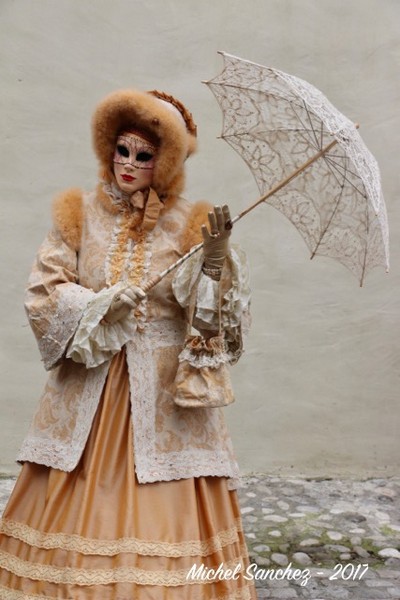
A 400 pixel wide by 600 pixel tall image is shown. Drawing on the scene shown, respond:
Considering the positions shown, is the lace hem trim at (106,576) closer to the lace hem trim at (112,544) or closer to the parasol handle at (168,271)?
the lace hem trim at (112,544)

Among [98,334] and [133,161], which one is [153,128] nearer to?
[133,161]

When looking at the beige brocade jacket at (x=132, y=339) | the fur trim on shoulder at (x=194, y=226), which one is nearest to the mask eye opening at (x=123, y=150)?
the beige brocade jacket at (x=132, y=339)

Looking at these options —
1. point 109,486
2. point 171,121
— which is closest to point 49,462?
point 109,486

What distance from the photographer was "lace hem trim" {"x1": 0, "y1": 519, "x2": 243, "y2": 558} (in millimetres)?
2299

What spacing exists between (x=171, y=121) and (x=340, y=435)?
8.61ft

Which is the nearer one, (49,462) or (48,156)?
(49,462)

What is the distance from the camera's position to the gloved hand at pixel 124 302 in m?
2.33

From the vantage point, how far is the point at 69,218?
259 cm

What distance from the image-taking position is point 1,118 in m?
4.43

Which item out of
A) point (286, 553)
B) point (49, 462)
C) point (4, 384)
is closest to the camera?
point (49, 462)

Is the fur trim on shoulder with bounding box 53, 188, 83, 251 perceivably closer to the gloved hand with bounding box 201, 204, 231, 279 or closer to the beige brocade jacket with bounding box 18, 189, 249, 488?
the beige brocade jacket with bounding box 18, 189, 249, 488

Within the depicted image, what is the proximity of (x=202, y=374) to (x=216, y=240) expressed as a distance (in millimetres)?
424

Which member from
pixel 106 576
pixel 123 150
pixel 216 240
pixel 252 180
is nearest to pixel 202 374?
pixel 216 240

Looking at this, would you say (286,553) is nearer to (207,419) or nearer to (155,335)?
(207,419)
